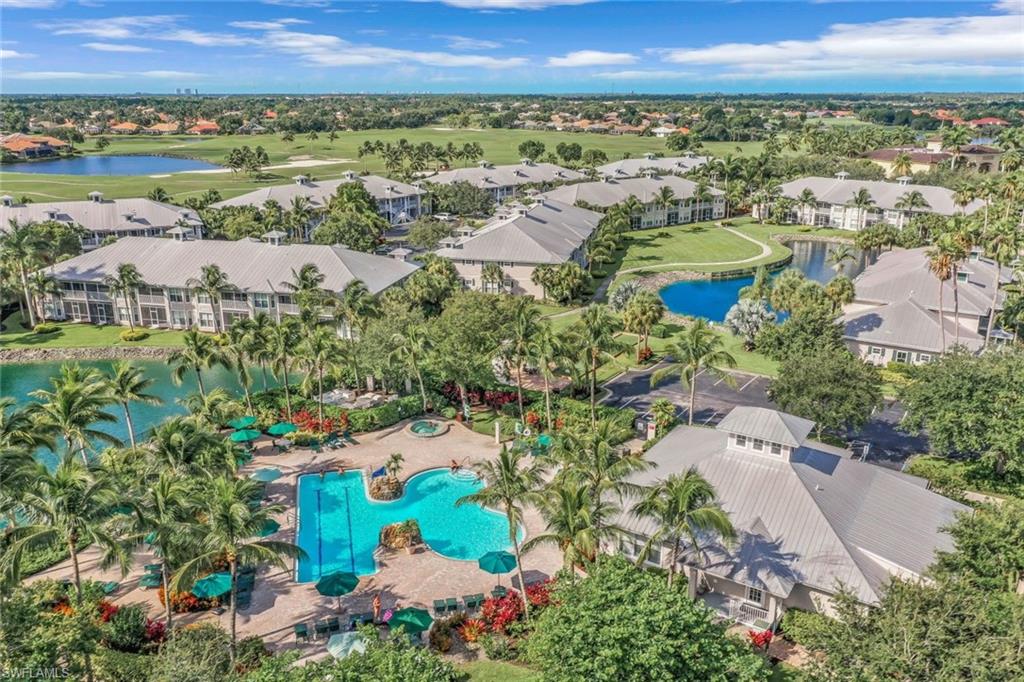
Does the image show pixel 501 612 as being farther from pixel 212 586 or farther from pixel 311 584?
pixel 212 586

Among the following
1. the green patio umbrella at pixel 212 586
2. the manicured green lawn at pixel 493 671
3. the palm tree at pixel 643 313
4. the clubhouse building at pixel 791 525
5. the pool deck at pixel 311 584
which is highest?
the palm tree at pixel 643 313

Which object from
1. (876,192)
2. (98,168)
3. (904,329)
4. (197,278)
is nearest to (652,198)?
(876,192)

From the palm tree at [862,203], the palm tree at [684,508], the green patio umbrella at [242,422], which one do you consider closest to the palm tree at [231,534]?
the palm tree at [684,508]

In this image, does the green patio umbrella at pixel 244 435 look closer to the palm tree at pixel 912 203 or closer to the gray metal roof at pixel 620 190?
the gray metal roof at pixel 620 190

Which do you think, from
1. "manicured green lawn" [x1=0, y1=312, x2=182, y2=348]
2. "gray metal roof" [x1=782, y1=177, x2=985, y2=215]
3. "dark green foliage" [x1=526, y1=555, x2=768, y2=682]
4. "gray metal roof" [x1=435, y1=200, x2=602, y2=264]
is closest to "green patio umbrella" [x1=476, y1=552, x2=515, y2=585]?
"dark green foliage" [x1=526, y1=555, x2=768, y2=682]

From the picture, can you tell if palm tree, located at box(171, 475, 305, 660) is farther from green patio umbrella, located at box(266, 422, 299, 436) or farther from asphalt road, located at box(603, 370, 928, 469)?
asphalt road, located at box(603, 370, 928, 469)
